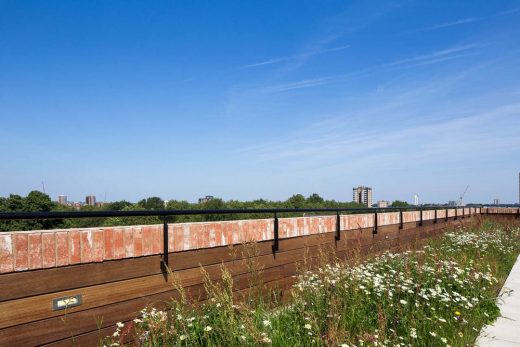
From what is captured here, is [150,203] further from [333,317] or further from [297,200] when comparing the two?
[333,317]

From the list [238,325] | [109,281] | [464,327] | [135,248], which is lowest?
[464,327]

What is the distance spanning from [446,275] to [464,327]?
1.78m

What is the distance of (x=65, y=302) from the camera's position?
357cm

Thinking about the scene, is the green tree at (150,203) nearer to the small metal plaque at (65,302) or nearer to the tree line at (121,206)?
the tree line at (121,206)

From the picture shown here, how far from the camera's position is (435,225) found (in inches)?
584

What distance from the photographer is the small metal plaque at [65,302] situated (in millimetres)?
3595

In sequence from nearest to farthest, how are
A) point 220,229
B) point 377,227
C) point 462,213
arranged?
point 220,229 → point 377,227 → point 462,213

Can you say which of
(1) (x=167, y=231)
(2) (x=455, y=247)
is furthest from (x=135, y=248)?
(2) (x=455, y=247)

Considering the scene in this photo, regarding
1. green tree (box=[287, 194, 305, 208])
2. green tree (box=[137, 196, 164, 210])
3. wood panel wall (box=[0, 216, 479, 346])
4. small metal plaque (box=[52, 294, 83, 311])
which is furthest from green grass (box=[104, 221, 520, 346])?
green tree (box=[137, 196, 164, 210])

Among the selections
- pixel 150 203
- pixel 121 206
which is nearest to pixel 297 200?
pixel 150 203

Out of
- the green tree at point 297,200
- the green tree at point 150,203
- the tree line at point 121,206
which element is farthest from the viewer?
the green tree at point 150,203

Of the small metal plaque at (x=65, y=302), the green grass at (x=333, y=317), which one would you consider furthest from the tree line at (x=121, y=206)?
the small metal plaque at (x=65, y=302)

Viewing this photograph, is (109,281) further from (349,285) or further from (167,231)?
(349,285)

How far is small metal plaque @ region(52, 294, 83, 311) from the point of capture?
3.60 m
